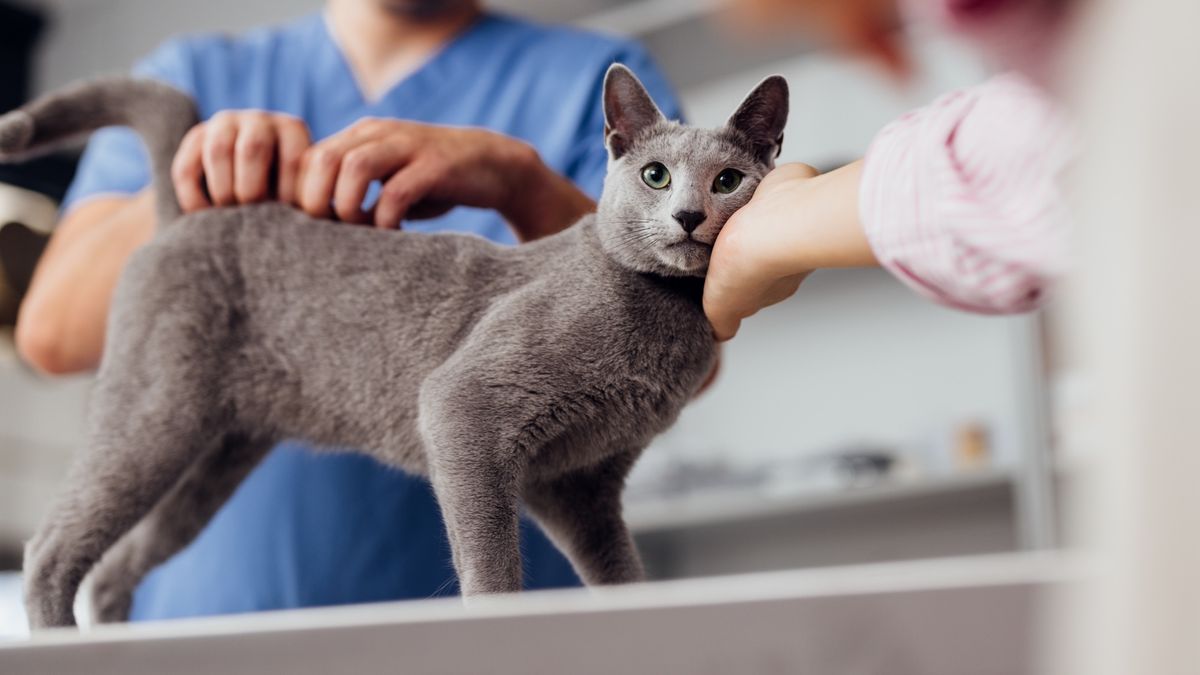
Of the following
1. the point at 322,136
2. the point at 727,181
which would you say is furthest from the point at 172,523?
the point at 727,181

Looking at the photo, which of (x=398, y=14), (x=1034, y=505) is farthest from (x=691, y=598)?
(x=1034, y=505)

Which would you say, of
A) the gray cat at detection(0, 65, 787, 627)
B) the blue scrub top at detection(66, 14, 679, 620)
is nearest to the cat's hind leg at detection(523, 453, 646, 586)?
the gray cat at detection(0, 65, 787, 627)

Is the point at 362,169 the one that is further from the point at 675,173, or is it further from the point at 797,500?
the point at 797,500

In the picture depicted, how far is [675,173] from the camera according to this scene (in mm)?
559

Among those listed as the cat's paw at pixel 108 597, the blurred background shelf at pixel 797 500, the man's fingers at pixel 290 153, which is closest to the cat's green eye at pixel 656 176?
the man's fingers at pixel 290 153

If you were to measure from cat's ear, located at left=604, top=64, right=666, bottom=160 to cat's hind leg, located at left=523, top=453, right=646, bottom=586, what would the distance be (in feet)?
0.60

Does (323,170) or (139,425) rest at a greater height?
(323,170)

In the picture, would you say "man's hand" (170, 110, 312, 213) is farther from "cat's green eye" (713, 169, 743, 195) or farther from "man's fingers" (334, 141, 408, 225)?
"cat's green eye" (713, 169, 743, 195)

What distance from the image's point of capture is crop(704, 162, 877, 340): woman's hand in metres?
0.44

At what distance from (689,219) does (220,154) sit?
12.7 inches

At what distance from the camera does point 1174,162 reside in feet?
0.69

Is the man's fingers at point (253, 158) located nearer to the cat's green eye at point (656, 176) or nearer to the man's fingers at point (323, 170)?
the man's fingers at point (323, 170)

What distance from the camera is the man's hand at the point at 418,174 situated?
2.11ft

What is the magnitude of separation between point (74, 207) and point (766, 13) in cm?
94
